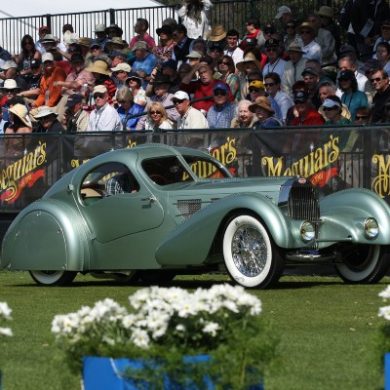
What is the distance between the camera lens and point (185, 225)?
1438cm

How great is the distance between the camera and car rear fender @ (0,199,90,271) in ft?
49.7

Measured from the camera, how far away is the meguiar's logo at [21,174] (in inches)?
750

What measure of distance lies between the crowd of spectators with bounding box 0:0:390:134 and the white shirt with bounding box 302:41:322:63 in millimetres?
16

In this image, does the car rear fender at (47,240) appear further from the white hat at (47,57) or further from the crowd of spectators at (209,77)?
the white hat at (47,57)

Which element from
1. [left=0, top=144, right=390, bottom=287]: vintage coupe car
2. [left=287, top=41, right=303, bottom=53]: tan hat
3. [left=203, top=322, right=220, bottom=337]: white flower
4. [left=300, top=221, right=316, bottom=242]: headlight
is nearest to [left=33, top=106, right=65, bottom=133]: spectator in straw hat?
[left=287, top=41, right=303, bottom=53]: tan hat

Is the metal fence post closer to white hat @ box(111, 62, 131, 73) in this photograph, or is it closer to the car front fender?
white hat @ box(111, 62, 131, 73)

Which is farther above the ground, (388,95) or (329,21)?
(329,21)

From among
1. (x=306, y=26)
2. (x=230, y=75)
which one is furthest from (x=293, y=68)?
(x=230, y=75)

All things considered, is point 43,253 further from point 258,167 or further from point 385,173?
point 385,173

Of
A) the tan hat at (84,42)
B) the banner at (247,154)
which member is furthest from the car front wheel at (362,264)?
the tan hat at (84,42)

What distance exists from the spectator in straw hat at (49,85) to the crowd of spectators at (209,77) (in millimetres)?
30

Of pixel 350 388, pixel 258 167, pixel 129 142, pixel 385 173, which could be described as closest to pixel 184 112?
pixel 129 142

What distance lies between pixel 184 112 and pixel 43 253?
407 centimetres

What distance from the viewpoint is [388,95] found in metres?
17.7
